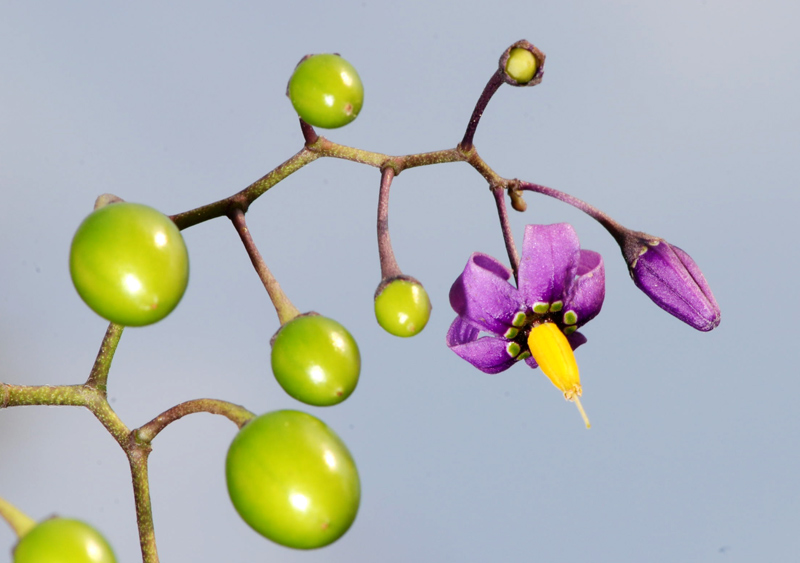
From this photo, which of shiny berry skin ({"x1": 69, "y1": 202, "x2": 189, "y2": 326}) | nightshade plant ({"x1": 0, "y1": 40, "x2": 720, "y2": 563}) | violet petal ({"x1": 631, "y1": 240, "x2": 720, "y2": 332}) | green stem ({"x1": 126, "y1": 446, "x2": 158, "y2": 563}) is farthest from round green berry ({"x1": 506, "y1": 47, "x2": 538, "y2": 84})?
green stem ({"x1": 126, "y1": 446, "x2": 158, "y2": 563})

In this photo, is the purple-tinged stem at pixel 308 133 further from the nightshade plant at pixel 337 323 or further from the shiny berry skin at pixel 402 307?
the shiny berry skin at pixel 402 307

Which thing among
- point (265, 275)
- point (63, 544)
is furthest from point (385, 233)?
point (63, 544)

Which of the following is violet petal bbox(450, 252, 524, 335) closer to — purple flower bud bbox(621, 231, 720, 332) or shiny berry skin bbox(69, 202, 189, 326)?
purple flower bud bbox(621, 231, 720, 332)

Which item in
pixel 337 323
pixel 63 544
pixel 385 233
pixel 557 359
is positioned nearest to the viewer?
pixel 63 544

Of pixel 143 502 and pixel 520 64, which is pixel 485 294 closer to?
pixel 520 64

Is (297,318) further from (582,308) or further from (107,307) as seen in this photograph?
(582,308)
